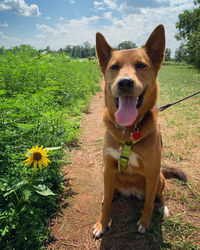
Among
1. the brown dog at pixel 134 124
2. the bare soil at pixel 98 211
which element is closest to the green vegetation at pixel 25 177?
the bare soil at pixel 98 211

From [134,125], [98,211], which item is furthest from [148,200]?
[134,125]

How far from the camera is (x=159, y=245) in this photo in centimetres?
205

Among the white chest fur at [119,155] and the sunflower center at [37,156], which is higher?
the sunflower center at [37,156]

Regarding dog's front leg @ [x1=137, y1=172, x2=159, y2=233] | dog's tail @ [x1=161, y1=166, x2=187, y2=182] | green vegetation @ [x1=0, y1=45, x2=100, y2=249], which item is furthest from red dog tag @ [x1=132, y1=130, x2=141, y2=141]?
dog's tail @ [x1=161, y1=166, x2=187, y2=182]

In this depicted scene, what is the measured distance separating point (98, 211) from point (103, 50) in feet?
7.52

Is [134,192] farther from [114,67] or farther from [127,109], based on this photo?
[114,67]

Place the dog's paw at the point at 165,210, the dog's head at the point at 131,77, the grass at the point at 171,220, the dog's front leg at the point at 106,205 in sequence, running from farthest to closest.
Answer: the dog's paw at the point at 165,210 < the dog's front leg at the point at 106,205 < the grass at the point at 171,220 < the dog's head at the point at 131,77

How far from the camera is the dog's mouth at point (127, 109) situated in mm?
2012

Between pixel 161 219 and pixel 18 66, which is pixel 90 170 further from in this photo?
pixel 18 66

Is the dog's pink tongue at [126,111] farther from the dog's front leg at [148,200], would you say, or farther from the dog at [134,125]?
the dog's front leg at [148,200]

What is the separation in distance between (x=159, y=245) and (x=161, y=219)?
14.1 inches

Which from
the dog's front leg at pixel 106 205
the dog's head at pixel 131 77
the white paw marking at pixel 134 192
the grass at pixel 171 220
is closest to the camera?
the dog's head at pixel 131 77

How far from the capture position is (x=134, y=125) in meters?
2.14

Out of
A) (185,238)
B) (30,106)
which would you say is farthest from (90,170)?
(185,238)
